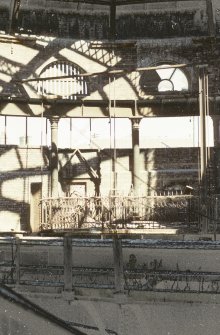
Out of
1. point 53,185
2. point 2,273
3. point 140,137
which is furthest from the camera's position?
point 140,137

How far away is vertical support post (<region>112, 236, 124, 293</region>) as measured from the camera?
7.77 m

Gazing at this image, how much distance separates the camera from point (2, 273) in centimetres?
880

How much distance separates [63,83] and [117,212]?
22.6ft

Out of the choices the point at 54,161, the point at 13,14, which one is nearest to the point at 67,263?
the point at 54,161

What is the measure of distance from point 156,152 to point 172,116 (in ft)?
5.72

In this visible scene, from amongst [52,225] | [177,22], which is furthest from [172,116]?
[52,225]

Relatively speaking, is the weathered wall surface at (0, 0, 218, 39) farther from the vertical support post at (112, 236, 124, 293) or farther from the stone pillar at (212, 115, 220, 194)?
the vertical support post at (112, 236, 124, 293)

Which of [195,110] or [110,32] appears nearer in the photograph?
[195,110]

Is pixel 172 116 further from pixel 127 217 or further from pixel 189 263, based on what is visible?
pixel 189 263

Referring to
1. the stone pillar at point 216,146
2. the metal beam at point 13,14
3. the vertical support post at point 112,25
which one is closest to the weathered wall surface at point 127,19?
the vertical support post at point 112,25

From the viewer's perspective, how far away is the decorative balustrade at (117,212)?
14719 mm

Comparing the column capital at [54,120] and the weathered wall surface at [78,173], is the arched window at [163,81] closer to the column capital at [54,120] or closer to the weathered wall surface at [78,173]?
the weathered wall surface at [78,173]

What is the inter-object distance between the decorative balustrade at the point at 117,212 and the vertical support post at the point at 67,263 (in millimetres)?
6375

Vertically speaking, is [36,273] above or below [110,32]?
below
